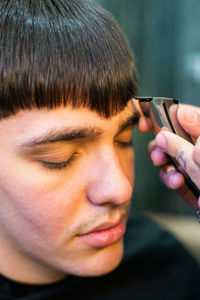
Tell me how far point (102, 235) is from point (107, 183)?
0.15 metres

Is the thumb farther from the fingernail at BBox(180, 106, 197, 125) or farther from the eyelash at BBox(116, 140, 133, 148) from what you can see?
the eyelash at BBox(116, 140, 133, 148)

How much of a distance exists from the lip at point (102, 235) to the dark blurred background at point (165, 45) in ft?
5.31

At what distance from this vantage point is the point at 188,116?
0.99m

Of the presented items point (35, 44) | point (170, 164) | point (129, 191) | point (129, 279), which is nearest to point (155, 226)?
point (129, 279)

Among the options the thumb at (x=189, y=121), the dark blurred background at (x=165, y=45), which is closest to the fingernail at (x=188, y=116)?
the thumb at (x=189, y=121)

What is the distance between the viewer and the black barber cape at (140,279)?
1134 millimetres

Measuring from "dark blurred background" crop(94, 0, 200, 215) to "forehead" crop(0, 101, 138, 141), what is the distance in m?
1.63

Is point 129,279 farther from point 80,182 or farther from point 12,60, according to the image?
point 12,60

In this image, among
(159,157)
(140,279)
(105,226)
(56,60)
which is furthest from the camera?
(140,279)

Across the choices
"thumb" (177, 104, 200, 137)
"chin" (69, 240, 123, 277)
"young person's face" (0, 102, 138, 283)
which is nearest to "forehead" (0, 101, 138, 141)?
"young person's face" (0, 102, 138, 283)

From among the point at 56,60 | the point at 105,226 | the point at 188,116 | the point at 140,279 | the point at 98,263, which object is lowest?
the point at 140,279

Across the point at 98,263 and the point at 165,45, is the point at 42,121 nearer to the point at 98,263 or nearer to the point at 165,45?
the point at 98,263

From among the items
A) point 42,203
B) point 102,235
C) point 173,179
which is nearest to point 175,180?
point 173,179

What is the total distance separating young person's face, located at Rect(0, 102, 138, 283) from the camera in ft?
2.92
